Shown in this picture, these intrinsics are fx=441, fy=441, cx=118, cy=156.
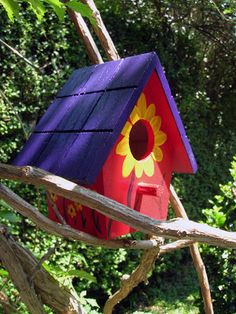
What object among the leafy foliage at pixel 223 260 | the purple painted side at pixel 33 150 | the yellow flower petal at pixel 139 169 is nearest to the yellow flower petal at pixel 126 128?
the yellow flower petal at pixel 139 169

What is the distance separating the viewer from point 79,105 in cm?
116

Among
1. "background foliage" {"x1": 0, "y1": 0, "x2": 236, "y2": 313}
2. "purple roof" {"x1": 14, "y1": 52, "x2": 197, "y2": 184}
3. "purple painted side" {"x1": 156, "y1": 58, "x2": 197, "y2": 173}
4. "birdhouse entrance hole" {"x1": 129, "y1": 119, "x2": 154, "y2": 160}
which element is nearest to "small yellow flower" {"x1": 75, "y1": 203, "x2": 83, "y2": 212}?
"purple roof" {"x1": 14, "y1": 52, "x2": 197, "y2": 184}

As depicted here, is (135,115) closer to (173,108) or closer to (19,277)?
(173,108)

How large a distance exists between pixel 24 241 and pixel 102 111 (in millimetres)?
2269

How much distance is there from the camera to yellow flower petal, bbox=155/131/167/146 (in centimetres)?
124

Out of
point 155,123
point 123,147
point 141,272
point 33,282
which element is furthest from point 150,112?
point 33,282

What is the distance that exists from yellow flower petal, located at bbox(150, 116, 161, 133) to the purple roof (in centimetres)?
5

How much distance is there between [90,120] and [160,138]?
0.27m

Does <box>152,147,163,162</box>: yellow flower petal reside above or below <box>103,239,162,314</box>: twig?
above

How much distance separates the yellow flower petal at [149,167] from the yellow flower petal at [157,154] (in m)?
0.02

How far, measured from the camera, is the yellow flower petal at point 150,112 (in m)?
1.21

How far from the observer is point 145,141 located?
4.42 feet

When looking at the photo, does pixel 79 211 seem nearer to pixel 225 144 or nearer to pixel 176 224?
pixel 176 224

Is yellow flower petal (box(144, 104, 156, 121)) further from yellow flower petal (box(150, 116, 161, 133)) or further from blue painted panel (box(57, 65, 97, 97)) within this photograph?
blue painted panel (box(57, 65, 97, 97))
